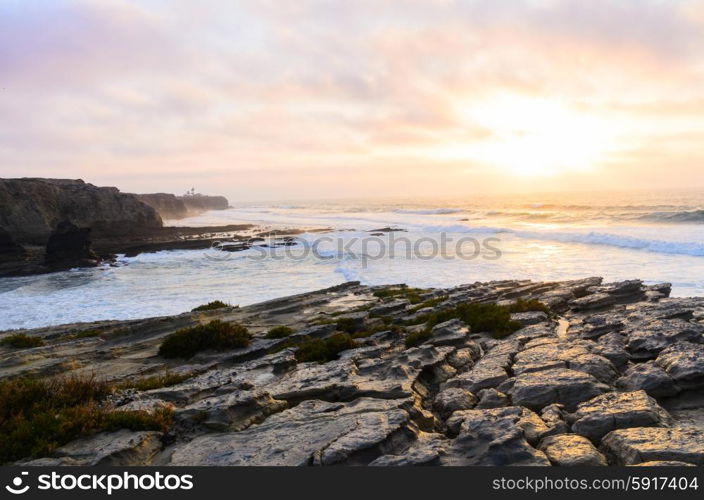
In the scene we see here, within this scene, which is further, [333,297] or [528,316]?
[333,297]

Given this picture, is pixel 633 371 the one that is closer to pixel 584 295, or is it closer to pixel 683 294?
pixel 584 295

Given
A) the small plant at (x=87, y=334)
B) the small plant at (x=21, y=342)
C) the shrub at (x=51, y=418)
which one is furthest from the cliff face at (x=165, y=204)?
the shrub at (x=51, y=418)

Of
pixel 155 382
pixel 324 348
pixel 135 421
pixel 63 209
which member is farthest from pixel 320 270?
pixel 63 209

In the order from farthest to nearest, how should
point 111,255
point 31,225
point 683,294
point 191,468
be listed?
point 31,225 < point 111,255 < point 683,294 < point 191,468

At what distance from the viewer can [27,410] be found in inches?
289

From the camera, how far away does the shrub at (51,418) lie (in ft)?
21.0

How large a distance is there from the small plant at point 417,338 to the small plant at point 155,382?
585 cm

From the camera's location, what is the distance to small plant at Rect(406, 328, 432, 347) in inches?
491

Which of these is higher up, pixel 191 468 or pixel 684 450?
pixel 684 450

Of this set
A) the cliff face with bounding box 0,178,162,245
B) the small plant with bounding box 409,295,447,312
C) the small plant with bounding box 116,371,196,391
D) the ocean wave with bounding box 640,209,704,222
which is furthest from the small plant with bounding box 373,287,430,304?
the ocean wave with bounding box 640,209,704,222

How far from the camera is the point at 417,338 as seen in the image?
1257 cm

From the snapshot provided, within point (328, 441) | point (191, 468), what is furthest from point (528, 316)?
point (191, 468)

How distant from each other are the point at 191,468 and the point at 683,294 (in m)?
24.5

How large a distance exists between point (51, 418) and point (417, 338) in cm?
877
